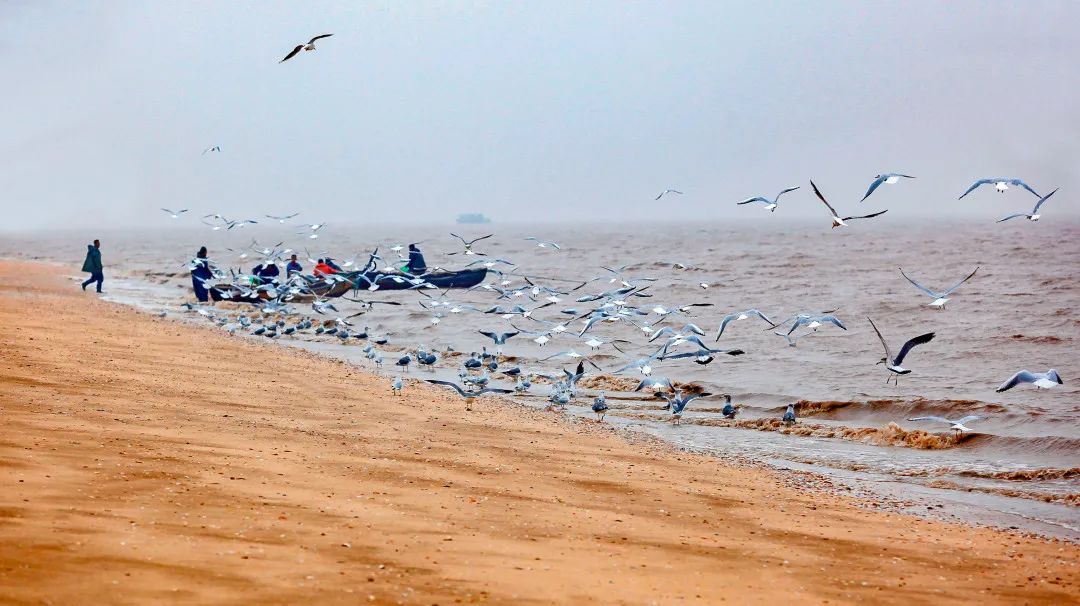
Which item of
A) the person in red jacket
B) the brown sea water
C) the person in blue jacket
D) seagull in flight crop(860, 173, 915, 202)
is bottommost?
the brown sea water

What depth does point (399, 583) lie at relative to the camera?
19.0 feet

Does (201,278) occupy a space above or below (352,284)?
above

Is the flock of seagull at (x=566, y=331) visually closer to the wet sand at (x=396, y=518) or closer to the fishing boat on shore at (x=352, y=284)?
the fishing boat on shore at (x=352, y=284)

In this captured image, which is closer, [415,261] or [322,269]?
[322,269]

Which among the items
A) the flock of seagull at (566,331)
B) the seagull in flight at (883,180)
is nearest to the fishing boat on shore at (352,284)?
the flock of seagull at (566,331)

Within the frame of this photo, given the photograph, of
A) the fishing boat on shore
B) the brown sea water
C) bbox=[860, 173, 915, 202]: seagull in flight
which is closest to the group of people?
the fishing boat on shore

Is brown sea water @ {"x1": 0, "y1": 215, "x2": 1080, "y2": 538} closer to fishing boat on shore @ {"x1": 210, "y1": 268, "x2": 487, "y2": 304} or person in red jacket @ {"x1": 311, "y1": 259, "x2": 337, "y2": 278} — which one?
fishing boat on shore @ {"x1": 210, "y1": 268, "x2": 487, "y2": 304}

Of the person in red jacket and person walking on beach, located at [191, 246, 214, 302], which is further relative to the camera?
the person in red jacket

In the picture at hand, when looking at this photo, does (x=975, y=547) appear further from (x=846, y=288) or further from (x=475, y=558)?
(x=846, y=288)

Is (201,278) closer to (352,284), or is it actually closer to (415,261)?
(352,284)

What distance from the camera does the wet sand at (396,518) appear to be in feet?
18.7

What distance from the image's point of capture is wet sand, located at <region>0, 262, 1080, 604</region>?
570 centimetres

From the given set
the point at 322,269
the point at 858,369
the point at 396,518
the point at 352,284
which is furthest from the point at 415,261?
the point at 396,518

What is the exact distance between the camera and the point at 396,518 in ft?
23.5
